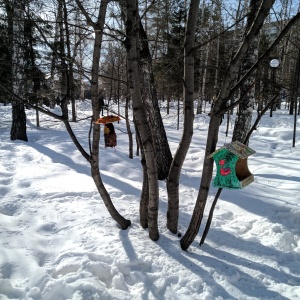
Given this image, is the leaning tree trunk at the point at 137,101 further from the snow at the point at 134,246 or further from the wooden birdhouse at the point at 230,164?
the wooden birdhouse at the point at 230,164

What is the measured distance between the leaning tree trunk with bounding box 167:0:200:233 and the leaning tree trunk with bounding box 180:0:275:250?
24 centimetres

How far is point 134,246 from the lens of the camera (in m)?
2.65

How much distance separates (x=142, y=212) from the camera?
305cm

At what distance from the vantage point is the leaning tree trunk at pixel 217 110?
1.95 m

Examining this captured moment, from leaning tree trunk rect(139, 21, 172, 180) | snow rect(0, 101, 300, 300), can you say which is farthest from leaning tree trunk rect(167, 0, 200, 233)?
leaning tree trunk rect(139, 21, 172, 180)

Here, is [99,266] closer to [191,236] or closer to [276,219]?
[191,236]

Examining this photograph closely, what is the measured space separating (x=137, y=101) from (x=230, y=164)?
1.01 m

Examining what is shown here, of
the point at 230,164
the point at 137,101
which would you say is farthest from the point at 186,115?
the point at 230,164

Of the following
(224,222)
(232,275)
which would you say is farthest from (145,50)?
(232,275)

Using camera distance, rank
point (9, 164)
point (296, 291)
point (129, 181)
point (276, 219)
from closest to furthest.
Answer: point (296, 291) → point (276, 219) → point (129, 181) → point (9, 164)

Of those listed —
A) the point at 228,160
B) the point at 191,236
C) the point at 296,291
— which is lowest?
the point at 296,291

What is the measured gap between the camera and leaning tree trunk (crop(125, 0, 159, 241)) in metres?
2.12

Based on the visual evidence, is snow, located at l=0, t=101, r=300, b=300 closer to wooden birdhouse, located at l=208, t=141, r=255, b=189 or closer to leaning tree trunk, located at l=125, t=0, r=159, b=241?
leaning tree trunk, located at l=125, t=0, r=159, b=241

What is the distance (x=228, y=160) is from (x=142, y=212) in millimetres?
1311
